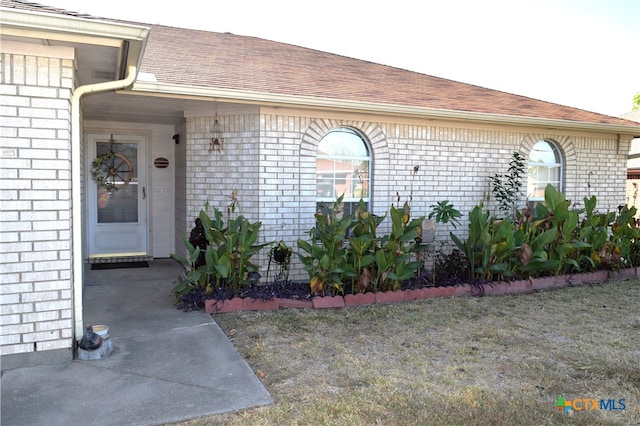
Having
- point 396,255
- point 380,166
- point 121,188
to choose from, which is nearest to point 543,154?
point 380,166

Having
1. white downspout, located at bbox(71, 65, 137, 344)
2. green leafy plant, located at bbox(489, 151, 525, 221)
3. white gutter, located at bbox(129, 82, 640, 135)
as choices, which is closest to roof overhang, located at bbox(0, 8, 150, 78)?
white downspout, located at bbox(71, 65, 137, 344)

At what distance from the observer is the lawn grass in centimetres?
334

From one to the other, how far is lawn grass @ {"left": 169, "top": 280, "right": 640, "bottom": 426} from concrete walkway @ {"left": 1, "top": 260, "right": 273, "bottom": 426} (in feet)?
0.60

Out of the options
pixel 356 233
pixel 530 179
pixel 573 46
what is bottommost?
pixel 356 233

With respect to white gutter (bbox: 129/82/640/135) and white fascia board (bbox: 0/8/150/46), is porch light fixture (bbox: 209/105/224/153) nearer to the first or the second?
white gutter (bbox: 129/82/640/135)

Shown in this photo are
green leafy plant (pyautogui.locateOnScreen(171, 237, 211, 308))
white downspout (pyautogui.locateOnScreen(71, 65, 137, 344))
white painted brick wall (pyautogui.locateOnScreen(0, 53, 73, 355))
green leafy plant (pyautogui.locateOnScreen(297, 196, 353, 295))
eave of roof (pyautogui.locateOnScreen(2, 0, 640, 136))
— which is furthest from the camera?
green leafy plant (pyautogui.locateOnScreen(297, 196, 353, 295))

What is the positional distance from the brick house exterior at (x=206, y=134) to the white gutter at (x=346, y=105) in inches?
0.9

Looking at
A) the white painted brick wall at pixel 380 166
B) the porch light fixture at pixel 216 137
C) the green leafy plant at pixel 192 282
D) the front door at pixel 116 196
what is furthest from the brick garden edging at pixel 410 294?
the front door at pixel 116 196

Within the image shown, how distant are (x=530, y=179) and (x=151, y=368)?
7.46 meters

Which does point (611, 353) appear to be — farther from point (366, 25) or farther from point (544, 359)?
point (366, 25)

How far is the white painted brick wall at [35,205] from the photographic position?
12.6ft

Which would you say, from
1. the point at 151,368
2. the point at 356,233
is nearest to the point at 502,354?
the point at 356,233

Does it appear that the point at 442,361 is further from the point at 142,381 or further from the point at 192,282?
the point at 192,282

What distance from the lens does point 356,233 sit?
638 centimetres
